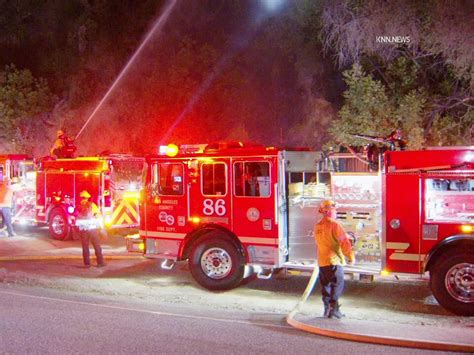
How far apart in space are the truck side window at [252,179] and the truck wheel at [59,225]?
8.21 m

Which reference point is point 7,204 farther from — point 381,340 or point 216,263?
point 381,340

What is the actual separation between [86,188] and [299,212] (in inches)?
322

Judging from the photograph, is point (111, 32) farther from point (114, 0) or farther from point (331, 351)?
point (331, 351)

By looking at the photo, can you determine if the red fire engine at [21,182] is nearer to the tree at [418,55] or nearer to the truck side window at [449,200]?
the tree at [418,55]

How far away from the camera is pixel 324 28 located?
15320mm

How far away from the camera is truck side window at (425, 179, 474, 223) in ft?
27.0

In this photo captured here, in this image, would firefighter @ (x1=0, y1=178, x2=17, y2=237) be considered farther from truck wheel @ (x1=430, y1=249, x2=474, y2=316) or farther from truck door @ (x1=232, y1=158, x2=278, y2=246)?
truck wheel @ (x1=430, y1=249, x2=474, y2=316)

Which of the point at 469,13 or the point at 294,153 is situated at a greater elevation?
the point at 469,13

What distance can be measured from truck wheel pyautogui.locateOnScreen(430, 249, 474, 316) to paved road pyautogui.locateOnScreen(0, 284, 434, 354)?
2.02m

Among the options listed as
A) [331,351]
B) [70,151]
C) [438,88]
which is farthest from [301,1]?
[331,351]

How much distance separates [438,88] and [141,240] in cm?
857

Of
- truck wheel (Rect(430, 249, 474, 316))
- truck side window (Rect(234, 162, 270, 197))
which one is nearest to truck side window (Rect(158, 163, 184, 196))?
truck side window (Rect(234, 162, 270, 197))

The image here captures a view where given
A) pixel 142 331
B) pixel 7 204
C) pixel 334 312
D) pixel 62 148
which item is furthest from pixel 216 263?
pixel 7 204

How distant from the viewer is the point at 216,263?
9859 millimetres
